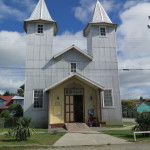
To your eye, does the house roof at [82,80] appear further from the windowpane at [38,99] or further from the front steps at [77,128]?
the front steps at [77,128]

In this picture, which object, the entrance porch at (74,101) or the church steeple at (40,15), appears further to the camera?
the church steeple at (40,15)

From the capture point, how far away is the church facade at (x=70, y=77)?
18.4m

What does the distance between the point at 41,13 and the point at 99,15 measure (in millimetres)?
7171

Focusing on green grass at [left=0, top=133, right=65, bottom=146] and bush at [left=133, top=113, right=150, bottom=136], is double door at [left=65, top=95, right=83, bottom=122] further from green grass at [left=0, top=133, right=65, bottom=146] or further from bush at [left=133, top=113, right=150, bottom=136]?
bush at [left=133, top=113, right=150, bottom=136]

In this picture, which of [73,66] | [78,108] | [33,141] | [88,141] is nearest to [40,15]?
[73,66]

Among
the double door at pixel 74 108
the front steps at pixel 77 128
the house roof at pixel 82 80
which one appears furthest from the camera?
the double door at pixel 74 108

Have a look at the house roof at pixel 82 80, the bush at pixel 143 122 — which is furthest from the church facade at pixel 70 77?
the bush at pixel 143 122

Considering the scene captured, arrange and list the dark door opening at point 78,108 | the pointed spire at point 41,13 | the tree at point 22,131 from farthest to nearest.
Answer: the pointed spire at point 41,13 → the dark door opening at point 78,108 → the tree at point 22,131

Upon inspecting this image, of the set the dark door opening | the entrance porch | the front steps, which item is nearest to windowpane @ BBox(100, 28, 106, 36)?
the entrance porch

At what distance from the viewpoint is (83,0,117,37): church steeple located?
21.8m

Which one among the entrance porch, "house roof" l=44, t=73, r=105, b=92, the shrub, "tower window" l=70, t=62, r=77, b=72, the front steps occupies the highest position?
"tower window" l=70, t=62, r=77, b=72

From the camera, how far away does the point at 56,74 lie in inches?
781

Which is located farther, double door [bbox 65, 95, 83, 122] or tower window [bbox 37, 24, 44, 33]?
tower window [bbox 37, 24, 44, 33]

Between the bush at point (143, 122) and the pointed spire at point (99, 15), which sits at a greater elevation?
the pointed spire at point (99, 15)
